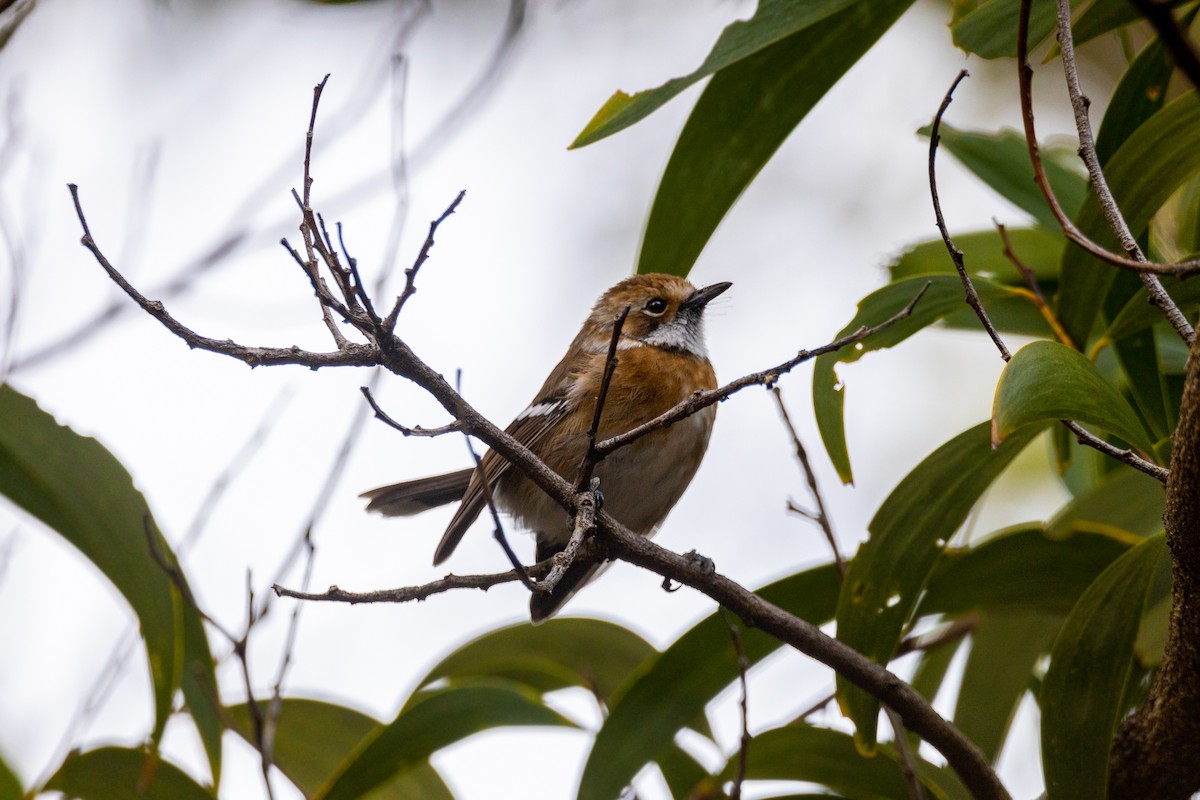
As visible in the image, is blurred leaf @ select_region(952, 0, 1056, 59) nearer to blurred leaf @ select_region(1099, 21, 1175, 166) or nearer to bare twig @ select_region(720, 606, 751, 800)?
blurred leaf @ select_region(1099, 21, 1175, 166)

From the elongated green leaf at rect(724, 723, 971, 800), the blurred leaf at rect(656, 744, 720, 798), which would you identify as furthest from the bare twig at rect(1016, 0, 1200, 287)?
the blurred leaf at rect(656, 744, 720, 798)

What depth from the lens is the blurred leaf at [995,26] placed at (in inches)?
108

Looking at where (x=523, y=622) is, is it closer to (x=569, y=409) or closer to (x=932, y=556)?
(x=569, y=409)

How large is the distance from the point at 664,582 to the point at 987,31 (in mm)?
1820

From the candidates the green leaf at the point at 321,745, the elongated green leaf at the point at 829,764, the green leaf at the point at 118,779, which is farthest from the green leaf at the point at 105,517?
the elongated green leaf at the point at 829,764

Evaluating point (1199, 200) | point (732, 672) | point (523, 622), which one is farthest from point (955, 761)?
point (1199, 200)

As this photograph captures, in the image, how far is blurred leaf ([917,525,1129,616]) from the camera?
3117 millimetres

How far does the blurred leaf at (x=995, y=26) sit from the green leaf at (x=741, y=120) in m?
0.28

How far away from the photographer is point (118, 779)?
3.25 meters

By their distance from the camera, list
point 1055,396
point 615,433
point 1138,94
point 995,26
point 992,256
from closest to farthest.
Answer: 1. point 1055,396
2. point 995,26
3. point 1138,94
4. point 992,256
5. point 615,433

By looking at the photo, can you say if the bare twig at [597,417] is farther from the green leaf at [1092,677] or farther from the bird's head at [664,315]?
the bird's head at [664,315]

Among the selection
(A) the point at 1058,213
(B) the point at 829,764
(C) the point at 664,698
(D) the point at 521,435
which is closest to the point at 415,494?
(D) the point at 521,435

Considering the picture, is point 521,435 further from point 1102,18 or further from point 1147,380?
point 1102,18

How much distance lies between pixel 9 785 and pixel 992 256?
3.72m
